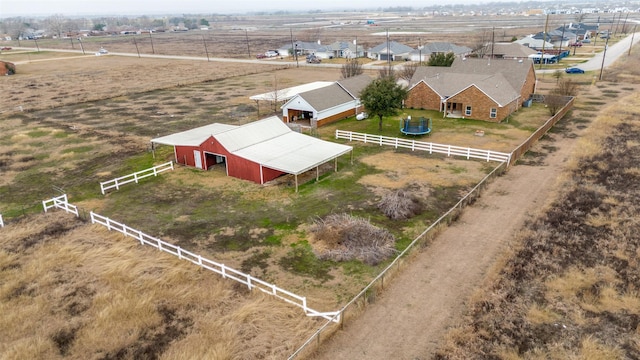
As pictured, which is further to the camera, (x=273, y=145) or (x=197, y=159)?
(x=197, y=159)

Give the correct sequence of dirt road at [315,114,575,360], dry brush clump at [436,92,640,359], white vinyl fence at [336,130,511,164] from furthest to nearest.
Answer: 1. white vinyl fence at [336,130,511,164]
2. dirt road at [315,114,575,360]
3. dry brush clump at [436,92,640,359]

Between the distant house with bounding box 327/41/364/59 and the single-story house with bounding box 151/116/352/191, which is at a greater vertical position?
the distant house with bounding box 327/41/364/59

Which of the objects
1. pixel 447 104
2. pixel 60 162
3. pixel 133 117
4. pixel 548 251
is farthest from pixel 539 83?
pixel 60 162

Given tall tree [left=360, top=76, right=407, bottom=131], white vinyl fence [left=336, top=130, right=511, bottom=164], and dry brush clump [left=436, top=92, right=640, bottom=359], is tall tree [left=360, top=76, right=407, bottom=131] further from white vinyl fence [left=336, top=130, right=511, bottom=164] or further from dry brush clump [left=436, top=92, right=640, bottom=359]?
dry brush clump [left=436, top=92, right=640, bottom=359]

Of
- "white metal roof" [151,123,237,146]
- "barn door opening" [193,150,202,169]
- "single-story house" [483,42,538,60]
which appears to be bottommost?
"barn door opening" [193,150,202,169]

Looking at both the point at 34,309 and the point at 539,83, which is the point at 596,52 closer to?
the point at 539,83

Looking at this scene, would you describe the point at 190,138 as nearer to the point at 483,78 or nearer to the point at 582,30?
the point at 483,78

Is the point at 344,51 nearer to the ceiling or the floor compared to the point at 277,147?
nearer to the ceiling

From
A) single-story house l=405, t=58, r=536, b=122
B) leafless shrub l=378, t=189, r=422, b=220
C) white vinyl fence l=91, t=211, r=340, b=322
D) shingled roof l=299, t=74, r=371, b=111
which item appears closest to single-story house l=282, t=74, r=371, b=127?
shingled roof l=299, t=74, r=371, b=111

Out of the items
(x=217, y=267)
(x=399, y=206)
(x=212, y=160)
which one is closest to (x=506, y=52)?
(x=212, y=160)
